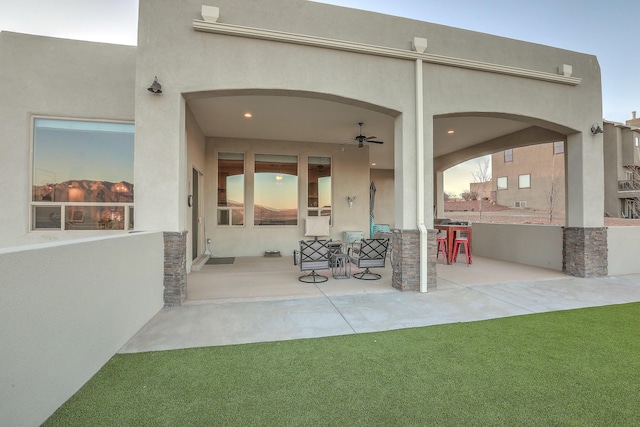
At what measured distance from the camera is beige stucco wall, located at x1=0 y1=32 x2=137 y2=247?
19.6ft

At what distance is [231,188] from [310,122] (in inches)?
136

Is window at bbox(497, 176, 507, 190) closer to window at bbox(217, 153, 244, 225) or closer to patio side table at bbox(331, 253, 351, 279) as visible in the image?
patio side table at bbox(331, 253, 351, 279)

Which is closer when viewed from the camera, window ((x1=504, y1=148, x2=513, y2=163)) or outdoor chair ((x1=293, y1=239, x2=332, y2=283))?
outdoor chair ((x1=293, y1=239, x2=332, y2=283))

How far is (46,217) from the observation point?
6.27 meters

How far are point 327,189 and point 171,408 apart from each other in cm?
850

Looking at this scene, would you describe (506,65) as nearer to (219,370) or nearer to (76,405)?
(219,370)

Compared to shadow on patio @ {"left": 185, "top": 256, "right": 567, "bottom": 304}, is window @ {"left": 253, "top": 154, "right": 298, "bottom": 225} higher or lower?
higher

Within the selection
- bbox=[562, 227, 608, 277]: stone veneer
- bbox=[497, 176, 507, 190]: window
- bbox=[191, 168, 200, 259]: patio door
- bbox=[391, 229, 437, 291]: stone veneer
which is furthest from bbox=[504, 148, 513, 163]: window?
bbox=[191, 168, 200, 259]: patio door

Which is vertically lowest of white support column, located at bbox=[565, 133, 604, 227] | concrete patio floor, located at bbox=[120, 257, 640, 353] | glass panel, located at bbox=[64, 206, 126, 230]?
concrete patio floor, located at bbox=[120, 257, 640, 353]

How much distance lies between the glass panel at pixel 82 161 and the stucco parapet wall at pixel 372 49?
11.2ft

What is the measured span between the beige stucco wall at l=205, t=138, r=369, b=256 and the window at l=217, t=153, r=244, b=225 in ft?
0.53

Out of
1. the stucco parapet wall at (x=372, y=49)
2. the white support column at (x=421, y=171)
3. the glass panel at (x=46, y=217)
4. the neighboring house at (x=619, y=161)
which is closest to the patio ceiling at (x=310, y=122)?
the white support column at (x=421, y=171)

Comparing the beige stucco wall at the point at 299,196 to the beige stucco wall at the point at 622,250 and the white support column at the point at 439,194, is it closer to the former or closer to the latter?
the white support column at the point at 439,194

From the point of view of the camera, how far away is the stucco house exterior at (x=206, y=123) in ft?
9.76
